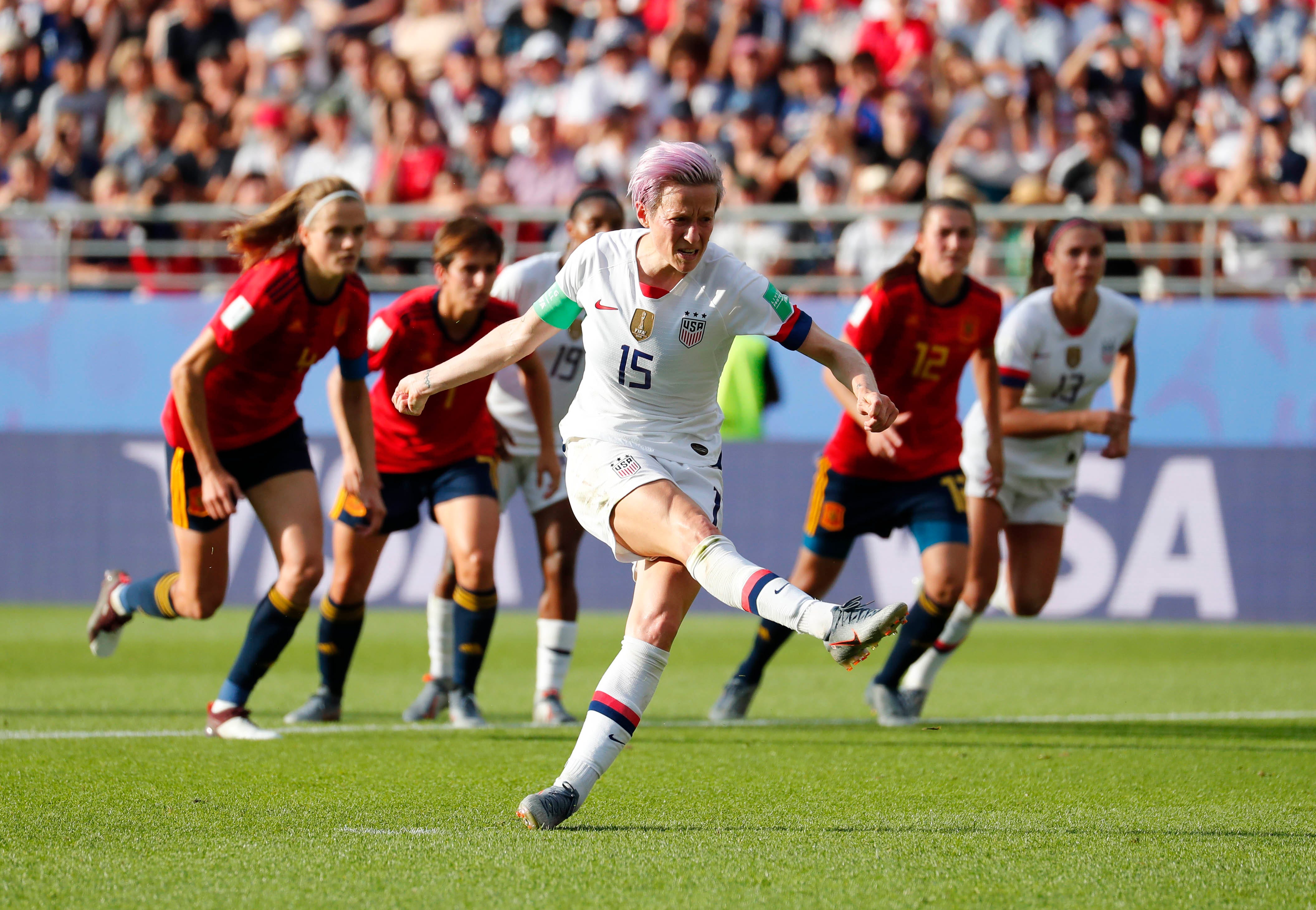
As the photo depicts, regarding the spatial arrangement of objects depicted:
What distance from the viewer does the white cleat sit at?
6.45m

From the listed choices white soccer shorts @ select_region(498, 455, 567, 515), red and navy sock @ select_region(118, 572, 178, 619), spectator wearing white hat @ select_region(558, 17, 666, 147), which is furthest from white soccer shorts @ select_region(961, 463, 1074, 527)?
spectator wearing white hat @ select_region(558, 17, 666, 147)

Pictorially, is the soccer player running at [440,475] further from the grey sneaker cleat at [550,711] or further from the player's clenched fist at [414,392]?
the player's clenched fist at [414,392]

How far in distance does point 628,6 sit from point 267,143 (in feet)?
14.3

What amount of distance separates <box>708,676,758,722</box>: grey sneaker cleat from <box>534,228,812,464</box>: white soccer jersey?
9.30 feet

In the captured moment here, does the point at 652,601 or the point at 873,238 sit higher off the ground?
the point at 873,238

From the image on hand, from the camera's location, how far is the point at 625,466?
4.65 meters

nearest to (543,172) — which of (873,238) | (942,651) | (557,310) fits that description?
(873,238)

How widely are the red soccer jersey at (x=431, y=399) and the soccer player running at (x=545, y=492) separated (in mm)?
325

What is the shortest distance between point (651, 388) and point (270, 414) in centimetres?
241

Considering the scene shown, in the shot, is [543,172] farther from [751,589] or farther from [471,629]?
[751,589]

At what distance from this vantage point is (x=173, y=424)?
6465mm

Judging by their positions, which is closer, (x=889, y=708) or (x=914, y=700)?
(x=889, y=708)

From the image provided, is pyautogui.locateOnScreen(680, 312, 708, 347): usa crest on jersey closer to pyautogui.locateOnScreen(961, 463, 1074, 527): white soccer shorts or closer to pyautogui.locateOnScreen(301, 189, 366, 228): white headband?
pyautogui.locateOnScreen(301, 189, 366, 228): white headband

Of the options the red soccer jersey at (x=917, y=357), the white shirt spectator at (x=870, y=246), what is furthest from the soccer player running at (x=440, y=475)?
the white shirt spectator at (x=870, y=246)
